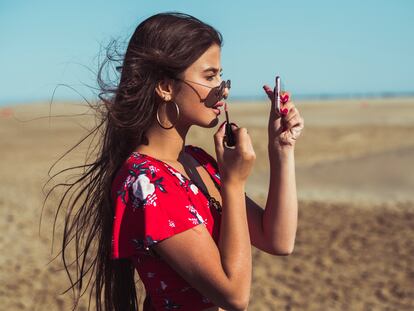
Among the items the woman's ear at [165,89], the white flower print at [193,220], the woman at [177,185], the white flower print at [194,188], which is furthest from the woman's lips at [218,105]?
the white flower print at [193,220]

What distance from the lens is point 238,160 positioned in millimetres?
2098

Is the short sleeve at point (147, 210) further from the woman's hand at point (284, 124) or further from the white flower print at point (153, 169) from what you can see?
the woman's hand at point (284, 124)

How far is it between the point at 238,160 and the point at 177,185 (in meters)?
0.20

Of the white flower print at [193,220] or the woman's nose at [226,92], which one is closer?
the white flower print at [193,220]

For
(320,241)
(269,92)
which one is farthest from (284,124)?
(320,241)

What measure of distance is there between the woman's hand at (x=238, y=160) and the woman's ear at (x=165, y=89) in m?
0.26

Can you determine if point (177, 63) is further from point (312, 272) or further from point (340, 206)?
point (340, 206)

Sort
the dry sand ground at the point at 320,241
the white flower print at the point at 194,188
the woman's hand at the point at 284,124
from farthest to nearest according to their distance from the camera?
the dry sand ground at the point at 320,241
the woman's hand at the point at 284,124
the white flower print at the point at 194,188

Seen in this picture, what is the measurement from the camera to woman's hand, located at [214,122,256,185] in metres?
2.10

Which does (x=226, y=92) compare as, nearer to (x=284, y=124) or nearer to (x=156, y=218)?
Answer: (x=284, y=124)

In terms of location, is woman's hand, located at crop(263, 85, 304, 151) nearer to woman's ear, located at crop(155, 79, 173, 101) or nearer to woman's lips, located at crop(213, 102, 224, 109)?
woman's lips, located at crop(213, 102, 224, 109)

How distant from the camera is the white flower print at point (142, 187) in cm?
206

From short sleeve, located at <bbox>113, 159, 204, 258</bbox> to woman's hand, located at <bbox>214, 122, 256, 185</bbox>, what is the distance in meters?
0.14

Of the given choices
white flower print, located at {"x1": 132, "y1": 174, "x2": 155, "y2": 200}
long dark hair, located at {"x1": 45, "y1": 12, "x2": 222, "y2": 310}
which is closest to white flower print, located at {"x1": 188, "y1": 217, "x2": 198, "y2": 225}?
white flower print, located at {"x1": 132, "y1": 174, "x2": 155, "y2": 200}
